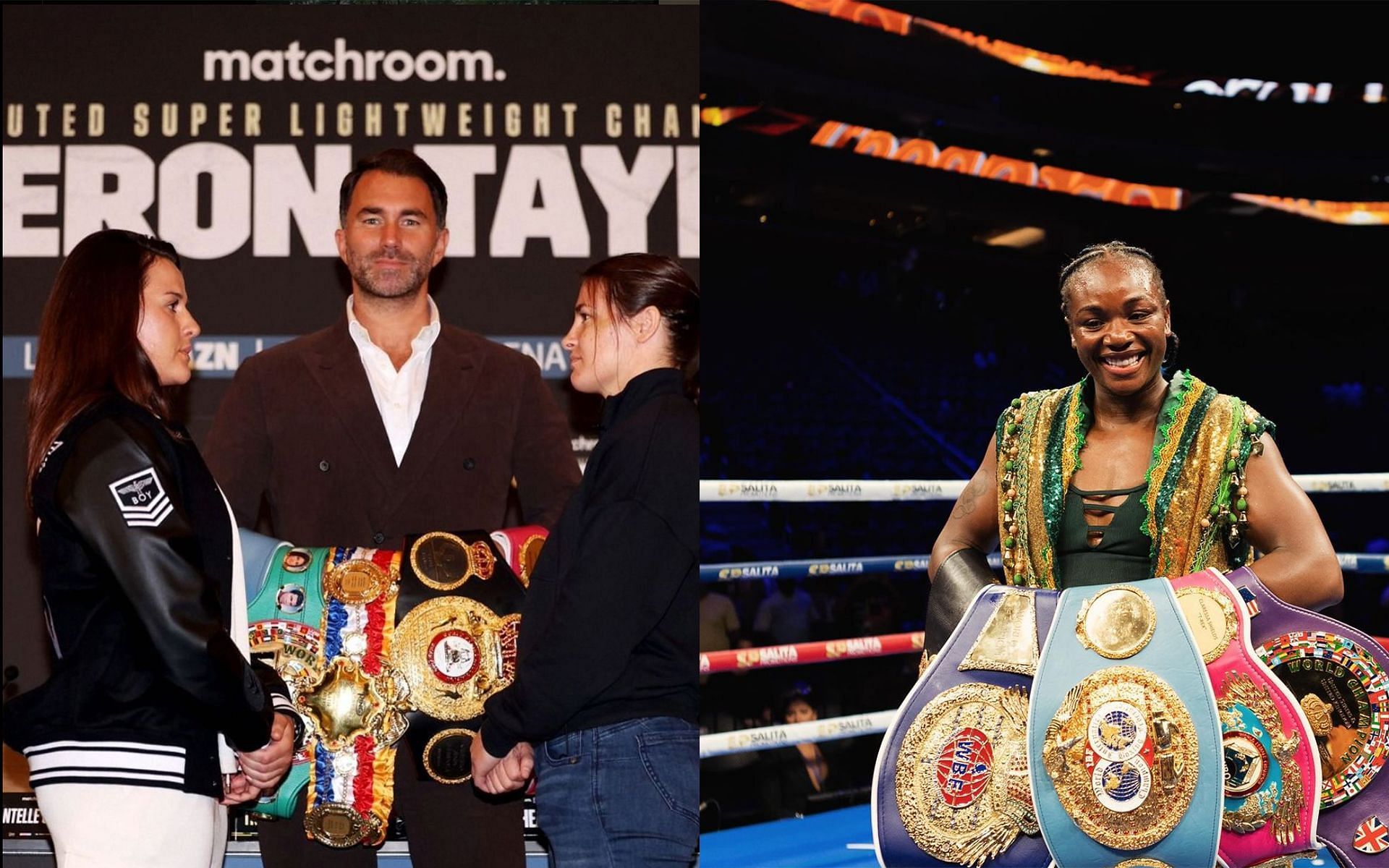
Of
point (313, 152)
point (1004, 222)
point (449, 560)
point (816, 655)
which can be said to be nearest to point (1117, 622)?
point (1004, 222)

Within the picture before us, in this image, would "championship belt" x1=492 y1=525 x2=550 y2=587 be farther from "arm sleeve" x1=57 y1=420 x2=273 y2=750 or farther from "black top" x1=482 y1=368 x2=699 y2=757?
"arm sleeve" x1=57 y1=420 x2=273 y2=750

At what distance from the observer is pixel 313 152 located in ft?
12.9

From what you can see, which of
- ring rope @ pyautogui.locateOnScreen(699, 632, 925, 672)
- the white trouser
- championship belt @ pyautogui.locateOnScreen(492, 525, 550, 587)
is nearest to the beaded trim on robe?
ring rope @ pyautogui.locateOnScreen(699, 632, 925, 672)

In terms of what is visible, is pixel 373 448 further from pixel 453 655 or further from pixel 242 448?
pixel 453 655

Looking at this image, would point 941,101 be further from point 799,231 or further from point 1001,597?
point 1001,597

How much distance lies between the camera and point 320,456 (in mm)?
3125

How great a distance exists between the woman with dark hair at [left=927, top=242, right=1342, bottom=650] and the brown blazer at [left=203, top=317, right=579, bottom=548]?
42.8 inches

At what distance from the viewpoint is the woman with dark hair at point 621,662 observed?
2.20 metres

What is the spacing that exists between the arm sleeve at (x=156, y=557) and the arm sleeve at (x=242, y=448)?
87 cm

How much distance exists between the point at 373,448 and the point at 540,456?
40 cm

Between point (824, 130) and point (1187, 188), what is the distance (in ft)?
2.57

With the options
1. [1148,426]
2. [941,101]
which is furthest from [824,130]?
Answer: [1148,426]

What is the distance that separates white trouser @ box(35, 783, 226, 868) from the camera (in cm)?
210

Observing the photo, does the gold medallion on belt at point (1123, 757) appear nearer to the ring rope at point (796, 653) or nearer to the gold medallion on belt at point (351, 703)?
the ring rope at point (796, 653)
